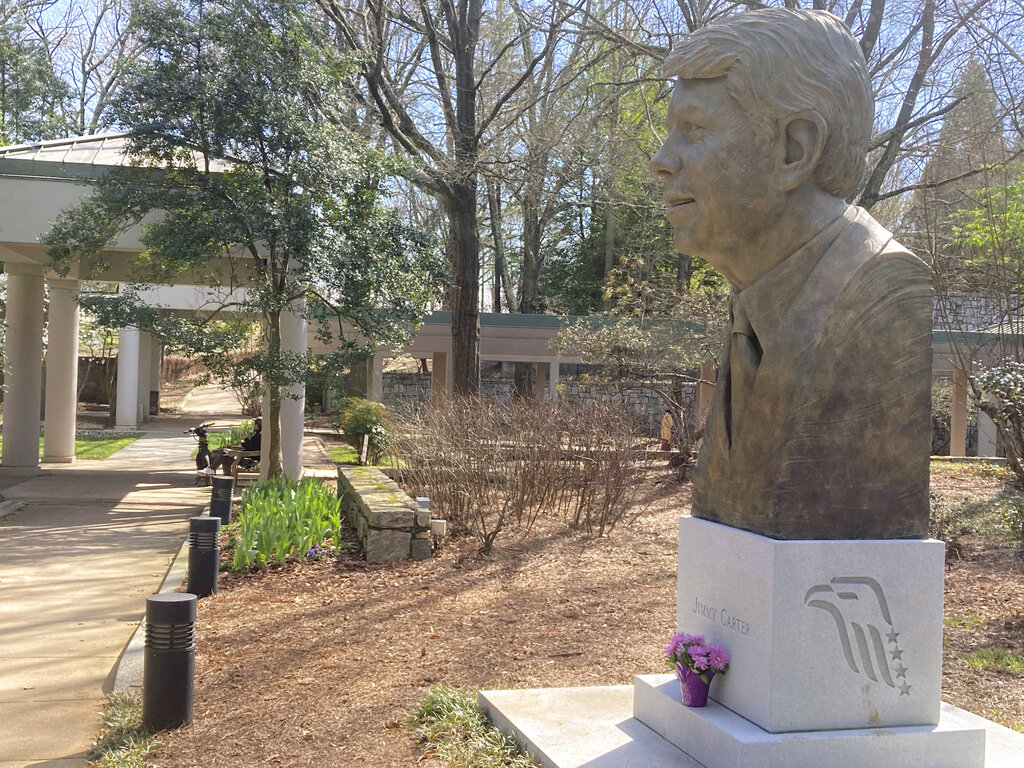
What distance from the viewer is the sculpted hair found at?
3850 millimetres

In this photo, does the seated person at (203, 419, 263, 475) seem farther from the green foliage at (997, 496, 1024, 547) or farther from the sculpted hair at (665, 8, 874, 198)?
the sculpted hair at (665, 8, 874, 198)

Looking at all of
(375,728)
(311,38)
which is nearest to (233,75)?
(311,38)

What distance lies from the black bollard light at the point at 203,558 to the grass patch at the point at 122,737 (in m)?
2.34

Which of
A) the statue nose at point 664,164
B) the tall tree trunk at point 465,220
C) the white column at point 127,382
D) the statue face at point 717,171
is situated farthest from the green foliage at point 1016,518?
the white column at point 127,382

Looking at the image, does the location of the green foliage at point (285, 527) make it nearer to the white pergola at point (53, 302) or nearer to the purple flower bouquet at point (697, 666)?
the white pergola at point (53, 302)

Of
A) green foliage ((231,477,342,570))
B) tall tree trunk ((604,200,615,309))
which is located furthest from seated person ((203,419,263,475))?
tall tree trunk ((604,200,615,309))

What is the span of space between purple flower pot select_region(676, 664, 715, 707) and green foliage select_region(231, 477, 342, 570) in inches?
211

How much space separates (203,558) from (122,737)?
303 cm

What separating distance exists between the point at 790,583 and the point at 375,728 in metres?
2.36

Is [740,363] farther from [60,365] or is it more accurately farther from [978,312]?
[60,365]

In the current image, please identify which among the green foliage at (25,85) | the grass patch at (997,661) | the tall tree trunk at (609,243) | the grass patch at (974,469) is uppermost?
the green foliage at (25,85)

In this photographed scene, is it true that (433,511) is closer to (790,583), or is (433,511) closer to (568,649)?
(568,649)

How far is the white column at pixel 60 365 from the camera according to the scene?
1773 centimetres

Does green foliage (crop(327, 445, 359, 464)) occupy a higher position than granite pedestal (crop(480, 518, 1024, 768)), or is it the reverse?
granite pedestal (crop(480, 518, 1024, 768))
